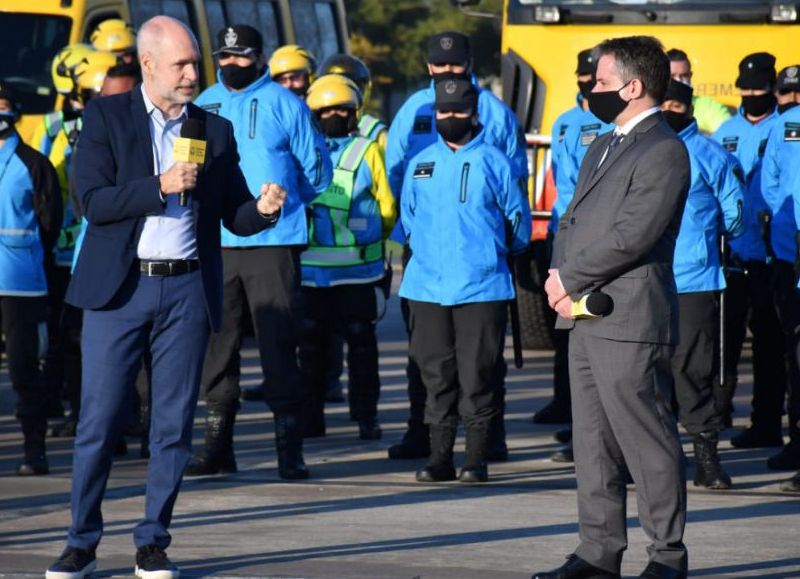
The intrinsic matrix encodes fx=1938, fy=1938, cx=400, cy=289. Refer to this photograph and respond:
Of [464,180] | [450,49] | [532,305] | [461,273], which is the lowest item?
[532,305]

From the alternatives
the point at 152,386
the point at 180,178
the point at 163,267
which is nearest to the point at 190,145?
the point at 180,178

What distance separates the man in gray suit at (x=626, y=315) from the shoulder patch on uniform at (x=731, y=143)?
14.8ft

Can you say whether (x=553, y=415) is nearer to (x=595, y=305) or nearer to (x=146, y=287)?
(x=595, y=305)

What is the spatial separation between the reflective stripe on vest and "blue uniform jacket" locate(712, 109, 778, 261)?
6.77 ft

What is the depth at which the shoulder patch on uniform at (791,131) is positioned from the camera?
10117mm

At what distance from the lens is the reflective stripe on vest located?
10.7 meters

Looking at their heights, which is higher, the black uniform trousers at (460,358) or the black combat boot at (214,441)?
the black uniform trousers at (460,358)

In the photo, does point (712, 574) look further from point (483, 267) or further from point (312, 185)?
point (312, 185)

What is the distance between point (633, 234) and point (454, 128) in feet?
9.42

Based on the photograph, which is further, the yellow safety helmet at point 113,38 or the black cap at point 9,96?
the yellow safety helmet at point 113,38

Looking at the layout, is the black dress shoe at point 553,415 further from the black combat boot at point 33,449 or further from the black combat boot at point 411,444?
the black combat boot at point 33,449

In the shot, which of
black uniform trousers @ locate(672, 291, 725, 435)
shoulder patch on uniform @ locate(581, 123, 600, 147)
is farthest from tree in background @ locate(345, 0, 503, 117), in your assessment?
black uniform trousers @ locate(672, 291, 725, 435)

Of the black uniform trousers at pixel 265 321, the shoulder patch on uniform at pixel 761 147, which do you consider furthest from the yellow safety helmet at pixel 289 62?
the shoulder patch on uniform at pixel 761 147

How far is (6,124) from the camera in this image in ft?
32.0
